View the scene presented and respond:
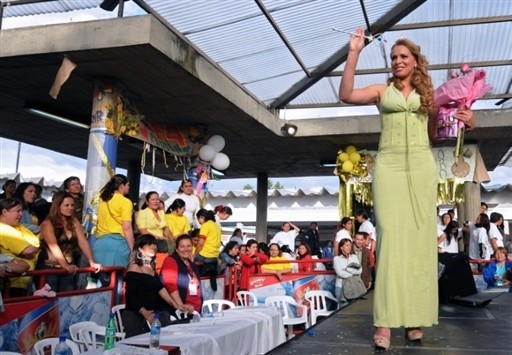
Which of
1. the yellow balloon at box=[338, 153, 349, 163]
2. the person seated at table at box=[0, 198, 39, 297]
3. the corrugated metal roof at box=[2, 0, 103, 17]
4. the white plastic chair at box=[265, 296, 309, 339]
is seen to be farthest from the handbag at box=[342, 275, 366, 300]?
the corrugated metal roof at box=[2, 0, 103, 17]

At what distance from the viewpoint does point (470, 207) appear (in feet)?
34.7

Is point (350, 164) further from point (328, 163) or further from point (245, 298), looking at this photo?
point (245, 298)

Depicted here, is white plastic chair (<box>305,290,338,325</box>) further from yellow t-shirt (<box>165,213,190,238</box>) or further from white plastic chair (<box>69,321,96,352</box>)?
white plastic chair (<box>69,321,96,352</box>)

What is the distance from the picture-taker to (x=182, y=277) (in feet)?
15.7

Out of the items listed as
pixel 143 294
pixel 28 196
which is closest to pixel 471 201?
pixel 143 294

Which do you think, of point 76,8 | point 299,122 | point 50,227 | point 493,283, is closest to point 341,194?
point 299,122

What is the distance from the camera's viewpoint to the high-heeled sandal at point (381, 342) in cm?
222

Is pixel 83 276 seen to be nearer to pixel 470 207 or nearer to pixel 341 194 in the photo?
A: pixel 341 194

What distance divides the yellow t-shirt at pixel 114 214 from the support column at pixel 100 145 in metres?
1.64

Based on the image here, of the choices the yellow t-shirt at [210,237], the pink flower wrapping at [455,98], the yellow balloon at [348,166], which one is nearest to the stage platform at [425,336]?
the pink flower wrapping at [455,98]

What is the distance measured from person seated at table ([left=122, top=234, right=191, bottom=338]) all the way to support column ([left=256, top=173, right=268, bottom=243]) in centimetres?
927

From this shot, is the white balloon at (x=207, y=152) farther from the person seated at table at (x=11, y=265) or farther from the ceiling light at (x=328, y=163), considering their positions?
the person seated at table at (x=11, y=265)

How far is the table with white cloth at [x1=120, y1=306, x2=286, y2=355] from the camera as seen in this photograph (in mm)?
3197

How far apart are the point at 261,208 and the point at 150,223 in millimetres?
8104
